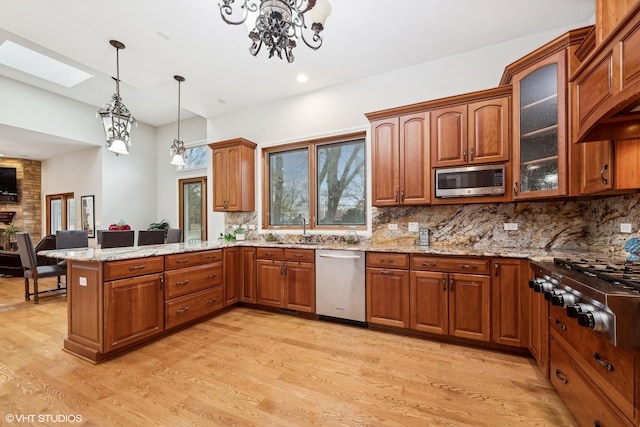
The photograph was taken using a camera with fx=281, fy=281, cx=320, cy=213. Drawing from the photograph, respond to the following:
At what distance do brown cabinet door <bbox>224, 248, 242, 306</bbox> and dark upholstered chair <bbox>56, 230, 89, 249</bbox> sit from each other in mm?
2906

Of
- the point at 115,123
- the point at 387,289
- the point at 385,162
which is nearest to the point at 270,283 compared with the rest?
the point at 387,289

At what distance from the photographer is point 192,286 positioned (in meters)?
3.20

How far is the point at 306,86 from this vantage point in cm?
407

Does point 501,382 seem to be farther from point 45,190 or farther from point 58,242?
point 45,190

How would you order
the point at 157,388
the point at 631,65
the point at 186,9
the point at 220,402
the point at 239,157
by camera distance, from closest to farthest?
the point at 631,65
the point at 220,402
the point at 157,388
the point at 186,9
the point at 239,157

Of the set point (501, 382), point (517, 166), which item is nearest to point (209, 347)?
point (501, 382)

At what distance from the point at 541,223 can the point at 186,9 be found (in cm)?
403

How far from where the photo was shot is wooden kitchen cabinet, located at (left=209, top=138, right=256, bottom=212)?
4363mm

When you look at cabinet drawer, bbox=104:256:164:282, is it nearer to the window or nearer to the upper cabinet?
the window

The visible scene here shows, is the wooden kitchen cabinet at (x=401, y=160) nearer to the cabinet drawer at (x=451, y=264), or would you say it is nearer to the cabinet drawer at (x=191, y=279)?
the cabinet drawer at (x=451, y=264)

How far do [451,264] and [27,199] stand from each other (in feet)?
34.4

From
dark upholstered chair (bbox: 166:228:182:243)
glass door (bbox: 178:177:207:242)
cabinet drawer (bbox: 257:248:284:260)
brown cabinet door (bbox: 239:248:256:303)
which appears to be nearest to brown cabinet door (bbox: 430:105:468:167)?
cabinet drawer (bbox: 257:248:284:260)

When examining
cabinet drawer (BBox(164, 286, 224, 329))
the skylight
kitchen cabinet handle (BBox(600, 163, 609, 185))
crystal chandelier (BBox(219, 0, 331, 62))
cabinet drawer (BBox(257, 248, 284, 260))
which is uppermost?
the skylight

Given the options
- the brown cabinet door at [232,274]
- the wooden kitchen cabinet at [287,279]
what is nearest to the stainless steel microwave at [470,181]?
the wooden kitchen cabinet at [287,279]
